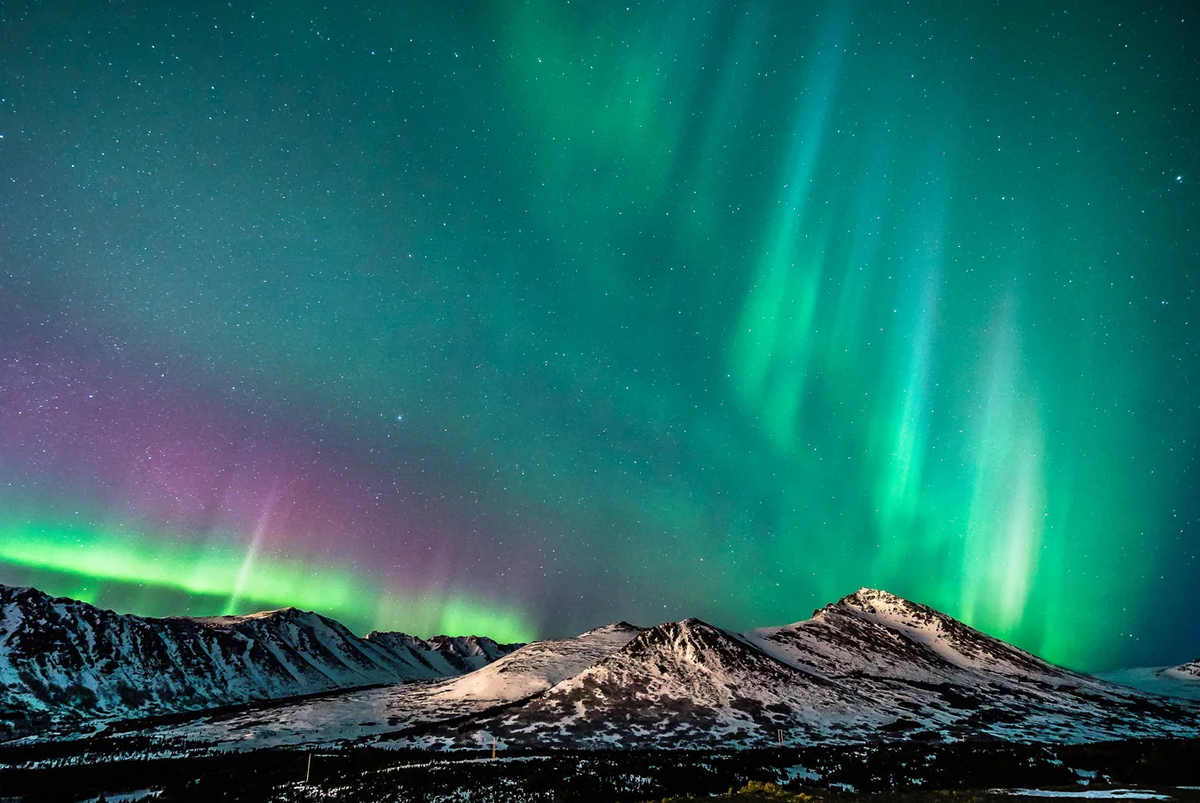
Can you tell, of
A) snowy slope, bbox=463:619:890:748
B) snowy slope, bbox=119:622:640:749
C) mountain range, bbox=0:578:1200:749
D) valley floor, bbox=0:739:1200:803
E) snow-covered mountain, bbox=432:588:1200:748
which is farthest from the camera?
snowy slope, bbox=119:622:640:749

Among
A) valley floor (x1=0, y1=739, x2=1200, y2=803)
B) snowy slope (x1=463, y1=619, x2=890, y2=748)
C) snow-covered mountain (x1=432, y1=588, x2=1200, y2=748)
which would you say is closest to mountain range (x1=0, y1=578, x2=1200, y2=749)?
snowy slope (x1=463, y1=619, x2=890, y2=748)

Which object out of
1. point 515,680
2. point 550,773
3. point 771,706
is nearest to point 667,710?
point 771,706

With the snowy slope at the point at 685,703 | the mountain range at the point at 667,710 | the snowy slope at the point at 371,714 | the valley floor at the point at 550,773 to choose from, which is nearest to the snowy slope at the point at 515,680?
the snowy slope at the point at 371,714

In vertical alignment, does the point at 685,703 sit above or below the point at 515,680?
above

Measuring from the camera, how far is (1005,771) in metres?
68.6

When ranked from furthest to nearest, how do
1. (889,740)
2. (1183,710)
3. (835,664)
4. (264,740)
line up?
(835,664), (1183,710), (264,740), (889,740)

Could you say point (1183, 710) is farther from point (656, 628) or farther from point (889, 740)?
point (656, 628)

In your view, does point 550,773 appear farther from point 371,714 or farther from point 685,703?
point 371,714

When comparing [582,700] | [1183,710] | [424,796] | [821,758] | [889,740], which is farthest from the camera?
[1183,710]

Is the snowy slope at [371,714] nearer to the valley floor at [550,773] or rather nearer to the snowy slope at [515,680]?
the snowy slope at [515,680]

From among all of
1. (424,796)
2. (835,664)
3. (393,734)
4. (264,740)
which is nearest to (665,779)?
(424,796)

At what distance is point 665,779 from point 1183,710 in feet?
723

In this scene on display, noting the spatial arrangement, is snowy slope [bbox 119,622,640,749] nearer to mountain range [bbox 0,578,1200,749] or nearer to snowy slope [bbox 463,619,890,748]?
mountain range [bbox 0,578,1200,749]

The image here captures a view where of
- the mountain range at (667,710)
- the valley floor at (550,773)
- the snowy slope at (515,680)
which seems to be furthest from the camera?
the snowy slope at (515,680)
